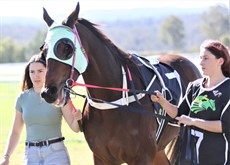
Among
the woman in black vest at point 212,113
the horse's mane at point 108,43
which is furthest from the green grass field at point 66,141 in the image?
the woman in black vest at point 212,113

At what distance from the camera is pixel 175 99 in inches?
237

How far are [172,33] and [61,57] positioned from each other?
361 ft

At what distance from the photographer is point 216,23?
106062 millimetres

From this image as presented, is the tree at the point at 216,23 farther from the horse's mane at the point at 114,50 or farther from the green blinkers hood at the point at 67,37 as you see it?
the green blinkers hood at the point at 67,37

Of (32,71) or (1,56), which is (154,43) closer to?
(1,56)

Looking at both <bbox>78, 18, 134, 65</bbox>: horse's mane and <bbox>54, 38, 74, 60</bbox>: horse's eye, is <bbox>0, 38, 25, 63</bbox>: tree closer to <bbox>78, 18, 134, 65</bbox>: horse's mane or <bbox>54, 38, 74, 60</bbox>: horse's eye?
<bbox>78, 18, 134, 65</bbox>: horse's mane

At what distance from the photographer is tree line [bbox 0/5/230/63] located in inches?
2432

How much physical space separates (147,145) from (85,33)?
112 cm

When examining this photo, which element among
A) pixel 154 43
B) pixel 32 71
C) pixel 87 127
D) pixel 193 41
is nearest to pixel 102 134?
pixel 87 127

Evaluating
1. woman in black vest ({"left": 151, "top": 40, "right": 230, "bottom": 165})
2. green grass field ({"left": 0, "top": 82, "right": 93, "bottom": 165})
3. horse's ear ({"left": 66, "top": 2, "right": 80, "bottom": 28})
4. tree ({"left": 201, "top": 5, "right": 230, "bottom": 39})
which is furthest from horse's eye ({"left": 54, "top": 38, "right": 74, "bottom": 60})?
tree ({"left": 201, "top": 5, "right": 230, "bottom": 39})

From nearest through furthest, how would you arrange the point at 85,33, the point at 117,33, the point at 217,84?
the point at 217,84, the point at 85,33, the point at 117,33

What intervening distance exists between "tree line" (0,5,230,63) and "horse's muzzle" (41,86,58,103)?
139ft

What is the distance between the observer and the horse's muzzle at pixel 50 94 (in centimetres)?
458

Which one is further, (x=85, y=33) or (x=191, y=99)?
(x=85, y=33)
